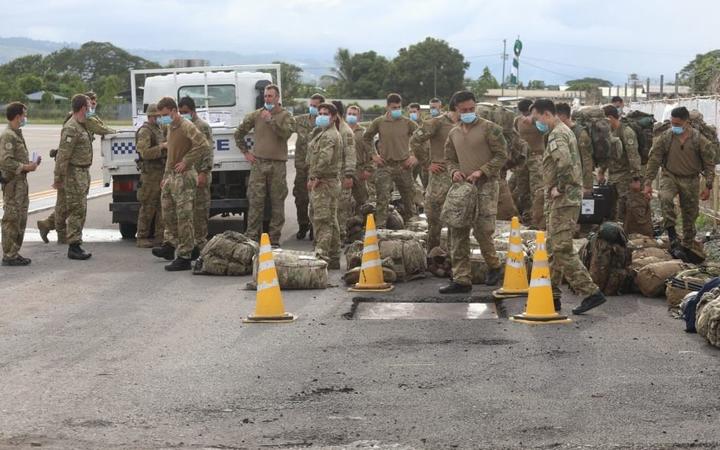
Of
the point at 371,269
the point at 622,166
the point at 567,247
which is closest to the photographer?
the point at 567,247

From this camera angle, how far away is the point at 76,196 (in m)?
14.6

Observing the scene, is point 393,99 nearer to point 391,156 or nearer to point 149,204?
point 391,156

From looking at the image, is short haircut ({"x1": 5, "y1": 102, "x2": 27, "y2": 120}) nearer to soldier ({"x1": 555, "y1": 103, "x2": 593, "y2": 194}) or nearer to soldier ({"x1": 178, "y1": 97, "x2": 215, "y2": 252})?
soldier ({"x1": 178, "y1": 97, "x2": 215, "y2": 252})

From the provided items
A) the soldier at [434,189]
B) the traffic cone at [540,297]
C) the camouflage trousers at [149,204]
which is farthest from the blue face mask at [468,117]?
the camouflage trousers at [149,204]

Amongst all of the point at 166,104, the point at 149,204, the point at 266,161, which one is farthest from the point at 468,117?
the point at 149,204

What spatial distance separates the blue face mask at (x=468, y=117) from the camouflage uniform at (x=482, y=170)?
0.11m

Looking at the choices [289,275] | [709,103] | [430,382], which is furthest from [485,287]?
[709,103]

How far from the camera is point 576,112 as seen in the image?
14.8 m

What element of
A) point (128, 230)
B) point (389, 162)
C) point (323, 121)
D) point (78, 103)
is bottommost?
point (128, 230)

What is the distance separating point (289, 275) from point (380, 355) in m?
3.55

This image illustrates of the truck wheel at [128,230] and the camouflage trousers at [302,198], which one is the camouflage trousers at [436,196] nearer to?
the camouflage trousers at [302,198]

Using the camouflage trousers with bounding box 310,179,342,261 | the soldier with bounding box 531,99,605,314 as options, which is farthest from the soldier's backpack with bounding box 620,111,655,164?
the soldier with bounding box 531,99,605,314

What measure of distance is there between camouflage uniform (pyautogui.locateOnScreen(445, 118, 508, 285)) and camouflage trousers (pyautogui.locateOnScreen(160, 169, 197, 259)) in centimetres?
346

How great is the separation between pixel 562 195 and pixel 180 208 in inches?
198
